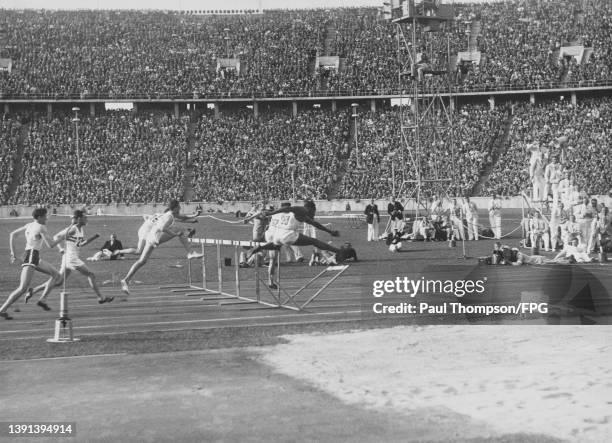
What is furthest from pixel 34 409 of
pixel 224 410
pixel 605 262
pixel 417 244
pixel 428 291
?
pixel 417 244

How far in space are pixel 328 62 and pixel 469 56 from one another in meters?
11.9

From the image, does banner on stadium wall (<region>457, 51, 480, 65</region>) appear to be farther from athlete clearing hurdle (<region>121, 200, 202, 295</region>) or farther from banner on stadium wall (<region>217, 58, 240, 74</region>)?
athlete clearing hurdle (<region>121, 200, 202, 295</region>)

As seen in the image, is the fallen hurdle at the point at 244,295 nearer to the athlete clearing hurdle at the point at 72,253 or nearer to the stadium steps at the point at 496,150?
the athlete clearing hurdle at the point at 72,253

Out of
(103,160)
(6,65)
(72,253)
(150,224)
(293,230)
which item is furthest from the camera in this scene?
(6,65)

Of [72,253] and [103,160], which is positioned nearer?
[72,253]

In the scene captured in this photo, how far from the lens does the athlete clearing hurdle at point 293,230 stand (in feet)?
48.4

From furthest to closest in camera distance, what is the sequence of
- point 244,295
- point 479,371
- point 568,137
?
point 568,137 < point 244,295 < point 479,371

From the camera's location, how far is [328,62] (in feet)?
239

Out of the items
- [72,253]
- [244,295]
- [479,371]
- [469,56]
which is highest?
[469,56]

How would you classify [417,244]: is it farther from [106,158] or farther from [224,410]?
[106,158]

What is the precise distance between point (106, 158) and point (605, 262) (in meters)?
47.6

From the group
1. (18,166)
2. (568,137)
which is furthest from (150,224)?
(18,166)

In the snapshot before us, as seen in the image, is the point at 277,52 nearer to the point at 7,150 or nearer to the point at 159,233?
the point at 7,150

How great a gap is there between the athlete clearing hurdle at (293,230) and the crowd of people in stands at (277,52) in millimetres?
50921
